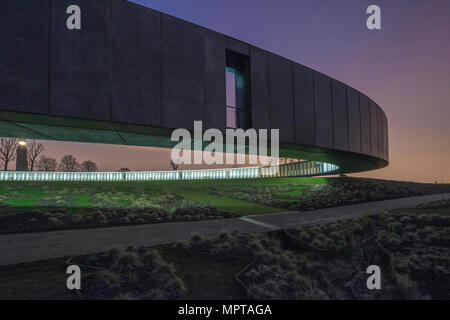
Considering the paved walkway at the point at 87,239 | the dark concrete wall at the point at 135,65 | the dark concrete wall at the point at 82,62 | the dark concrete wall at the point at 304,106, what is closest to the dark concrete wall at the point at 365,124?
the dark concrete wall at the point at 304,106

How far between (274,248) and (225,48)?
851cm

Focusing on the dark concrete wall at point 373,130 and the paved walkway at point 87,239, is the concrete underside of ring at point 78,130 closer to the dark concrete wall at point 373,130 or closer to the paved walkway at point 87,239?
the paved walkway at point 87,239

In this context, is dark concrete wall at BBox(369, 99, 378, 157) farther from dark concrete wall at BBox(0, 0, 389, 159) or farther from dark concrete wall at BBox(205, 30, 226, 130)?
dark concrete wall at BBox(205, 30, 226, 130)

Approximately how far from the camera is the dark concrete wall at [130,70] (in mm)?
6902

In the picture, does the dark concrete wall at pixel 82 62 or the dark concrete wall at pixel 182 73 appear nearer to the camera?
the dark concrete wall at pixel 82 62

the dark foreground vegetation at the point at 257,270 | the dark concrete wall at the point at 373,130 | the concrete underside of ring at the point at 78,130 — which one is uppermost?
the dark concrete wall at the point at 373,130

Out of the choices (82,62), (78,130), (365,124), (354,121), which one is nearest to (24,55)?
(82,62)

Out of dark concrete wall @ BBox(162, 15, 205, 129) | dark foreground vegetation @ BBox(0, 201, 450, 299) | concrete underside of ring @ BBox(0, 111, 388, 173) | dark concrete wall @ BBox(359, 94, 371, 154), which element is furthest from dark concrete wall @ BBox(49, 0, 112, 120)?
dark concrete wall @ BBox(359, 94, 371, 154)

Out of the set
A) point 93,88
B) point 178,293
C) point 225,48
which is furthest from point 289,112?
Result: point 178,293

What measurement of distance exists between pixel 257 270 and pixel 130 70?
7.79 metres

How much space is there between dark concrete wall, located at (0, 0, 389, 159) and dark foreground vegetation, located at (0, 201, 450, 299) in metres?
4.82

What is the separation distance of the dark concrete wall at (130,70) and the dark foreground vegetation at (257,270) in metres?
4.82
